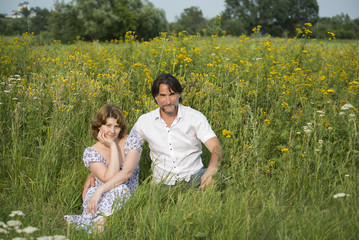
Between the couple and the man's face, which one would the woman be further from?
the man's face

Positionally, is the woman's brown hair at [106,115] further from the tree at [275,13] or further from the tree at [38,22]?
the tree at [275,13]

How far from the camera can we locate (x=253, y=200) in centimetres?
287

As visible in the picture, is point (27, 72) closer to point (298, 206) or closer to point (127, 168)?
point (127, 168)

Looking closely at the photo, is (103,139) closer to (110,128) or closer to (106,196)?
(110,128)

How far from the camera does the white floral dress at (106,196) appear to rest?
3045mm

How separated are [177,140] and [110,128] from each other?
667 mm

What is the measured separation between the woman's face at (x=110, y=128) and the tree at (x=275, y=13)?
54.9m

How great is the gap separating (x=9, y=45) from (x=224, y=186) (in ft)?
18.4

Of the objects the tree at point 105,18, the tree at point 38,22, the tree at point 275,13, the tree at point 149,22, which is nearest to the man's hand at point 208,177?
the tree at point 38,22

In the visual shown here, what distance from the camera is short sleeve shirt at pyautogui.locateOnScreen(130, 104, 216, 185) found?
3.53 meters

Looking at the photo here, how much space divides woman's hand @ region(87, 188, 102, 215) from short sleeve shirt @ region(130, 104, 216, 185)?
0.61 m

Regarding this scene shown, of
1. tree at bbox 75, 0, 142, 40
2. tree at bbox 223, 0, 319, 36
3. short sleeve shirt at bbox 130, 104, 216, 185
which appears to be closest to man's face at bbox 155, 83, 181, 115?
short sleeve shirt at bbox 130, 104, 216, 185

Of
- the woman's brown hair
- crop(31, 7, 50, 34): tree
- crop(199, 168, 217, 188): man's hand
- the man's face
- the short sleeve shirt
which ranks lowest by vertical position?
crop(199, 168, 217, 188): man's hand

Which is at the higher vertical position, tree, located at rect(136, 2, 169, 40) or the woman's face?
tree, located at rect(136, 2, 169, 40)
